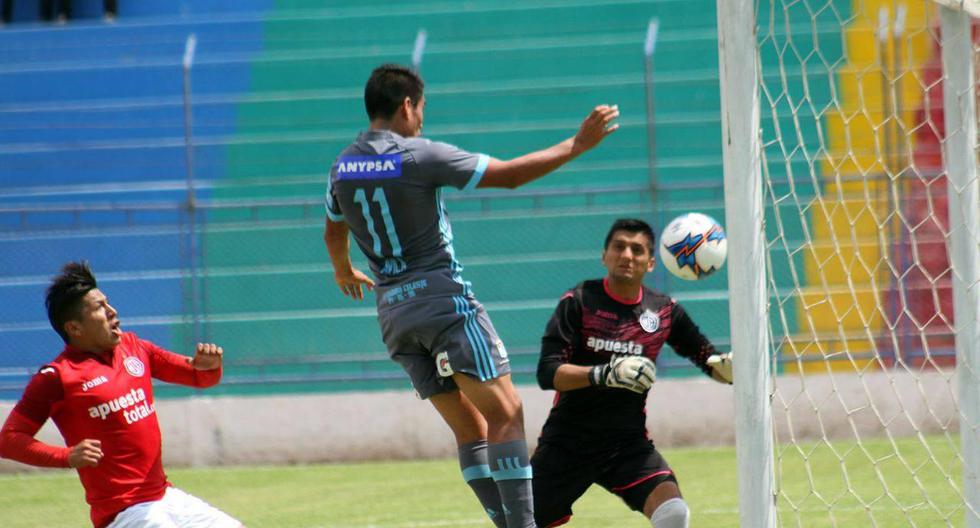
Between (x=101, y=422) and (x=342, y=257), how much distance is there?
1.35 m

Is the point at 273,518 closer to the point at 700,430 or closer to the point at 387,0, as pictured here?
the point at 700,430

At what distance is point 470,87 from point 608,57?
1533 millimetres

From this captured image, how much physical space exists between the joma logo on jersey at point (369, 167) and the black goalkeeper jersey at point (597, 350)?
103 centimetres

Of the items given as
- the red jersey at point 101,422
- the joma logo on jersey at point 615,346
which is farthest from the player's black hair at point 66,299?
the joma logo on jersey at point 615,346

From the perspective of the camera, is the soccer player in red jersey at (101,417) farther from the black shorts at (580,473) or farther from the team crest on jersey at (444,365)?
the black shorts at (580,473)

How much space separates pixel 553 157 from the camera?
15.4 ft

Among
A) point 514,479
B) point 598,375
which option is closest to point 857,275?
point 598,375

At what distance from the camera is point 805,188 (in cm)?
1161

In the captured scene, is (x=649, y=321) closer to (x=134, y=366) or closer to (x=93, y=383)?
(x=134, y=366)

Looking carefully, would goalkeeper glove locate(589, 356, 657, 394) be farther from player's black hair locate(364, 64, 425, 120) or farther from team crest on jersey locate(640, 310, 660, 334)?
player's black hair locate(364, 64, 425, 120)

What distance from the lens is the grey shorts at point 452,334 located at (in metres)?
4.98

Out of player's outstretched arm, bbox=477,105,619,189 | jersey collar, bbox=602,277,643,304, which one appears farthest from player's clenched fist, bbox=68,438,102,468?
jersey collar, bbox=602,277,643,304

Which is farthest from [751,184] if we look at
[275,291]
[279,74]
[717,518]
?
[279,74]

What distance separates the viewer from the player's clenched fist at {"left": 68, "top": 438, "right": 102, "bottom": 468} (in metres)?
4.30
